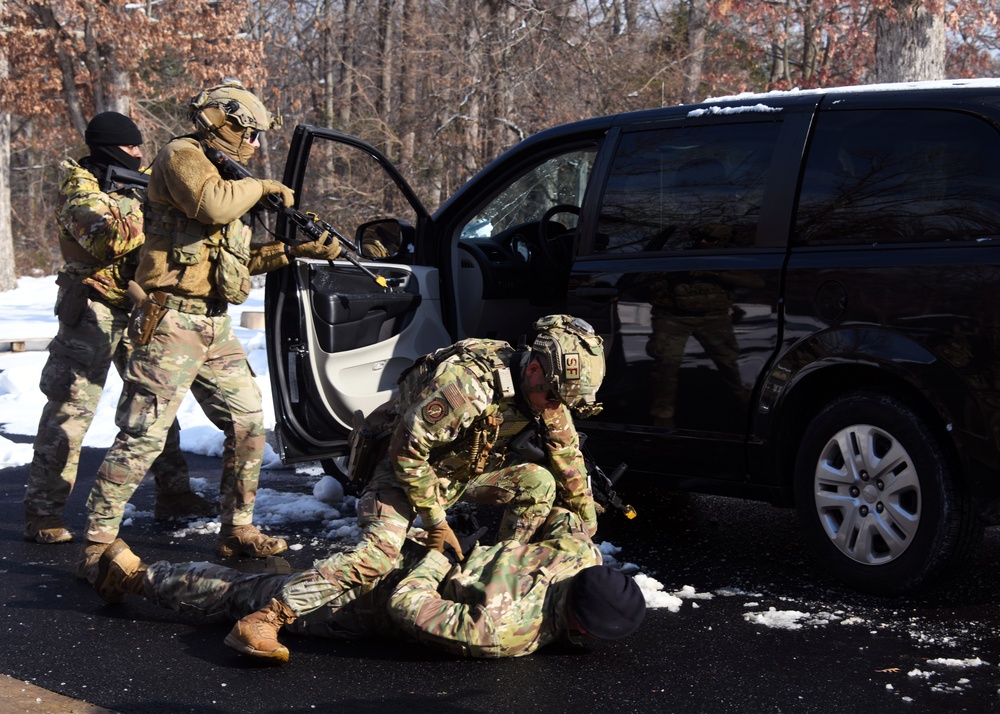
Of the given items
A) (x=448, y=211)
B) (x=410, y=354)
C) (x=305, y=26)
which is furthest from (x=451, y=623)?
(x=305, y=26)

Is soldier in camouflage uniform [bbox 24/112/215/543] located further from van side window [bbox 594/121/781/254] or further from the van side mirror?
van side window [bbox 594/121/781/254]

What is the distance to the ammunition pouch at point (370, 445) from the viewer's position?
3.98 metres

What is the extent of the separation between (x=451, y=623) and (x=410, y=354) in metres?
2.12

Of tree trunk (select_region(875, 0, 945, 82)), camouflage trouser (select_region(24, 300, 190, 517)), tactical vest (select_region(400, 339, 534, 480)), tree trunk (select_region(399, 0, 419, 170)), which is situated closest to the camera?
tactical vest (select_region(400, 339, 534, 480))

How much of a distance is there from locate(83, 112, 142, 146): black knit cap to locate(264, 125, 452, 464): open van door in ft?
2.42

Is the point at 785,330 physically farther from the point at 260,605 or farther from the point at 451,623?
the point at 260,605

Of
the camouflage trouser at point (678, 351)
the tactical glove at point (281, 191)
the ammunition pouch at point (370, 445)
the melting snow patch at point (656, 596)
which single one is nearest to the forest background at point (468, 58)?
the camouflage trouser at point (678, 351)

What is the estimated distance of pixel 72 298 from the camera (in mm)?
5133

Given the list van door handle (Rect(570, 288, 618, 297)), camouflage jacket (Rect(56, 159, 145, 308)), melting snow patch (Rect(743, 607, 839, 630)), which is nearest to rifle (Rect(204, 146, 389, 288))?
camouflage jacket (Rect(56, 159, 145, 308))

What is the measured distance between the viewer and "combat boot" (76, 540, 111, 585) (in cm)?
432

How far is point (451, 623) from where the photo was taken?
11.5 ft

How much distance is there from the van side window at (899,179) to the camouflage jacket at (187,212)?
219cm

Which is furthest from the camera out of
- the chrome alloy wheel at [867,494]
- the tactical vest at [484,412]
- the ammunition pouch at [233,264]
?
the ammunition pouch at [233,264]

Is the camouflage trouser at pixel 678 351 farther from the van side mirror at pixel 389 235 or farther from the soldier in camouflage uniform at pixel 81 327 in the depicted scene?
the soldier in camouflage uniform at pixel 81 327
